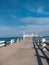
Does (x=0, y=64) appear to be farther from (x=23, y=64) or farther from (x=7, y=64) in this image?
(x=23, y=64)

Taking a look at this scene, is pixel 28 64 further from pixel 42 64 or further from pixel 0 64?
pixel 0 64

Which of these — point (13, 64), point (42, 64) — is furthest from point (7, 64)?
point (42, 64)

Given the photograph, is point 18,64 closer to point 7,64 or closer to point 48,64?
point 7,64

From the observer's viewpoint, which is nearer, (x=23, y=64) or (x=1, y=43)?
(x=23, y=64)

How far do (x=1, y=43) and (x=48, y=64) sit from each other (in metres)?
18.6

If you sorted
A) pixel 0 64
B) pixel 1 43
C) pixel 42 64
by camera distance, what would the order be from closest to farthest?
1. pixel 42 64
2. pixel 0 64
3. pixel 1 43

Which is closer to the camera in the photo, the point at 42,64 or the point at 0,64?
the point at 42,64

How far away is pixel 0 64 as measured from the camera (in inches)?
411

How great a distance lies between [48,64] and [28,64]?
4.11 feet

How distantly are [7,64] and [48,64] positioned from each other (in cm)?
248

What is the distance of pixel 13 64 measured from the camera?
33.9ft

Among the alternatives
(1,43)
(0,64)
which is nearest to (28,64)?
(0,64)

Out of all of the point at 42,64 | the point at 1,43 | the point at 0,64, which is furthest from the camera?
the point at 1,43

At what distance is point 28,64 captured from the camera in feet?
33.8
